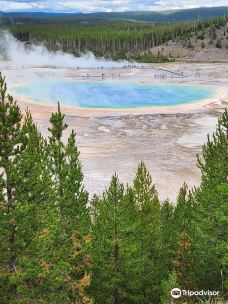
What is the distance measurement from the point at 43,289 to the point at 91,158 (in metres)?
28.7

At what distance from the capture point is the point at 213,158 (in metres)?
24.2

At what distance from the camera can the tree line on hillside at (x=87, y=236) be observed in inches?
638

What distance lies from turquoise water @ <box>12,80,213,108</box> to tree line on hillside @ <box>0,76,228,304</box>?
46.6 metres

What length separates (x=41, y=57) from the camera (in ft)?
494

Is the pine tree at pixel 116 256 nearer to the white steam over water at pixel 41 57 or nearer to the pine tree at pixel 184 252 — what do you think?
the pine tree at pixel 184 252

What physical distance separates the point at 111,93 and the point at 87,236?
61743mm

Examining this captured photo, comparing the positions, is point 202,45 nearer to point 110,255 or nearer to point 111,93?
point 111,93

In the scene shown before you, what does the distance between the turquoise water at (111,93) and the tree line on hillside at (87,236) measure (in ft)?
153

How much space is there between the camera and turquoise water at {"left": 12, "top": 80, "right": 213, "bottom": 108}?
2813 inches

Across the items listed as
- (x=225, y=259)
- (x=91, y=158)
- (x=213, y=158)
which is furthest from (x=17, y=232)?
(x=91, y=158)

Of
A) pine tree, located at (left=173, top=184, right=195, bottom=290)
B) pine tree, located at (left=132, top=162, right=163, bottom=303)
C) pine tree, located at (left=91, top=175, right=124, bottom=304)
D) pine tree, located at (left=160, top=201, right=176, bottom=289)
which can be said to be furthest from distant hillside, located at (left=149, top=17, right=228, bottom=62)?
pine tree, located at (left=91, top=175, right=124, bottom=304)

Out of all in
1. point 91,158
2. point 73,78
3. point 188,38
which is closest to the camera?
point 91,158

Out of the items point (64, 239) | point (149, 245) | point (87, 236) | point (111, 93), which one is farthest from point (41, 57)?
point (64, 239)

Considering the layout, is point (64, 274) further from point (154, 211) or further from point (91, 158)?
point (91, 158)
